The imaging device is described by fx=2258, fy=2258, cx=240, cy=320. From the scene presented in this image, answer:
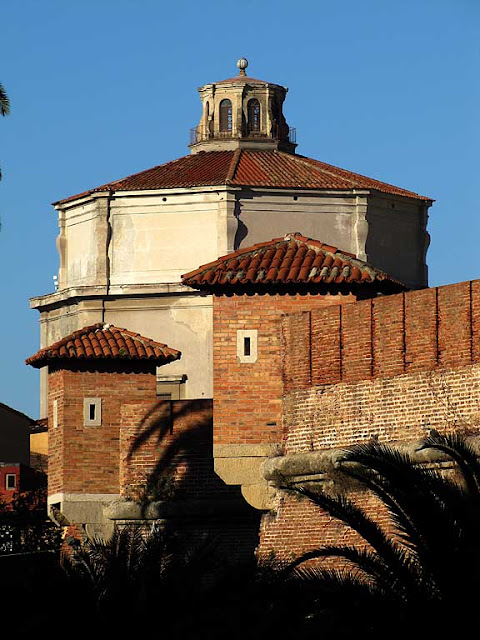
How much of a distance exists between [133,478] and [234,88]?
45611 millimetres

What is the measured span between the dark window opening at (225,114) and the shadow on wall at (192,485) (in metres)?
44.3

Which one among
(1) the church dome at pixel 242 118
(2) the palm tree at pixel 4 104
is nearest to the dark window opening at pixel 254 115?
(1) the church dome at pixel 242 118

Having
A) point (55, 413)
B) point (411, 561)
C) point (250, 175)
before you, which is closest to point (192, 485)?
point (55, 413)

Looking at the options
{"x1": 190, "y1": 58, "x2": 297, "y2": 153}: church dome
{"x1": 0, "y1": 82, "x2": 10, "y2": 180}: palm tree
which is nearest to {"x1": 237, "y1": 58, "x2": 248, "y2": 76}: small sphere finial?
{"x1": 190, "y1": 58, "x2": 297, "y2": 153}: church dome

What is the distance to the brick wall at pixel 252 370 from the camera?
91.6 feet

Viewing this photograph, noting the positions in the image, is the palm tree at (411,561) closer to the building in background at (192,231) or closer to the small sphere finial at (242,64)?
the building in background at (192,231)

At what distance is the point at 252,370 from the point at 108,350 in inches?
203

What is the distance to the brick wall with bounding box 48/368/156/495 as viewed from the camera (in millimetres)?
32344

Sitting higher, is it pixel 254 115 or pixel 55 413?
pixel 254 115

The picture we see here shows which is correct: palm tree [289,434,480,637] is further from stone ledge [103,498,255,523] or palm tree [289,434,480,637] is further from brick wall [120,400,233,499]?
stone ledge [103,498,255,523]

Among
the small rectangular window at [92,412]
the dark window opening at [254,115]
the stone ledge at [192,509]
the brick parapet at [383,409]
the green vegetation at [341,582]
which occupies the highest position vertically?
the dark window opening at [254,115]

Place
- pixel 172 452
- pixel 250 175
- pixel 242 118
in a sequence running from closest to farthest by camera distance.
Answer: pixel 172 452 → pixel 250 175 → pixel 242 118

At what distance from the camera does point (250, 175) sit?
6881 centimetres

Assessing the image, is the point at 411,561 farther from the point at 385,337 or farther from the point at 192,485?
the point at 192,485
